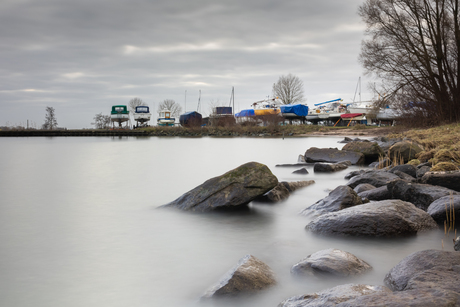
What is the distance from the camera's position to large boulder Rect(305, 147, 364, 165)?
13.9 metres

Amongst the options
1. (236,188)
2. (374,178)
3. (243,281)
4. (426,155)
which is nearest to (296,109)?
(426,155)

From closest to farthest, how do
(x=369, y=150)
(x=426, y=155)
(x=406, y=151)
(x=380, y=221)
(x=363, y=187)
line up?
1. (x=380, y=221)
2. (x=363, y=187)
3. (x=426, y=155)
4. (x=406, y=151)
5. (x=369, y=150)

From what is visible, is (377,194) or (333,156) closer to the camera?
(377,194)

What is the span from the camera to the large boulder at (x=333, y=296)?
2749mm

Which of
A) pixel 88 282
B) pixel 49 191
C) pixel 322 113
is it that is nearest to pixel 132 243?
pixel 88 282

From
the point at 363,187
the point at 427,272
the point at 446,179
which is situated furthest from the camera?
the point at 363,187

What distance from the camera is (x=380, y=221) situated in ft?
16.5

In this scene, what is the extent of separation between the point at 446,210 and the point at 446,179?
1.63 metres

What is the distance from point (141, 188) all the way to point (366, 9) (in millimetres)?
19820

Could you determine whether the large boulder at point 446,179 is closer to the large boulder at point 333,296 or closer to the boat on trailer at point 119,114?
the large boulder at point 333,296

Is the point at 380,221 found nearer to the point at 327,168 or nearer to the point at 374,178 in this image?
the point at 374,178

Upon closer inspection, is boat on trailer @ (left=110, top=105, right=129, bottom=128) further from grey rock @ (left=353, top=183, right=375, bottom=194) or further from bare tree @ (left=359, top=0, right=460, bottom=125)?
grey rock @ (left=353, top=183, right=375, bottom=194)

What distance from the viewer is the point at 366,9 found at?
77.7 ft

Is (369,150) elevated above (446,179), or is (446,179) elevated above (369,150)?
(369,150)
